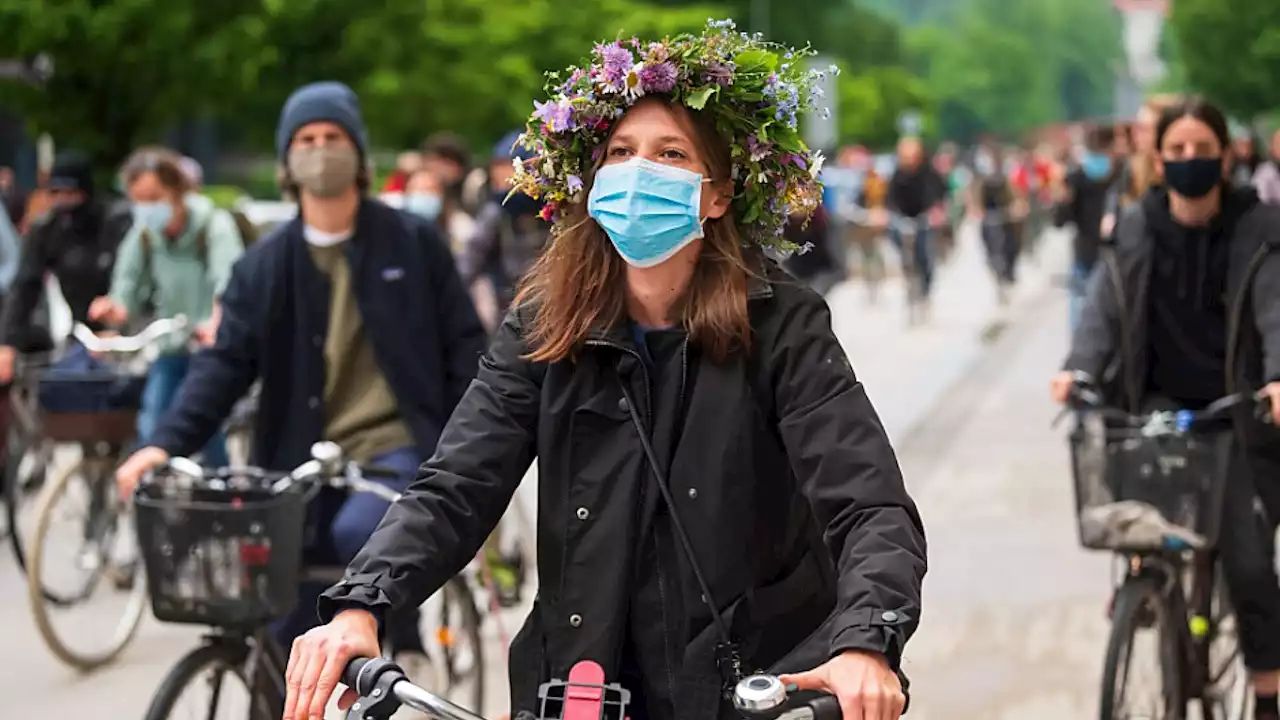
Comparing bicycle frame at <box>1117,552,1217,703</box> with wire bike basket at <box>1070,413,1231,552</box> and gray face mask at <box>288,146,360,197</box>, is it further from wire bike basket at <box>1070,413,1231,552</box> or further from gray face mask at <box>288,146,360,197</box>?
gray face mask at <box>288,146,360,197</box>

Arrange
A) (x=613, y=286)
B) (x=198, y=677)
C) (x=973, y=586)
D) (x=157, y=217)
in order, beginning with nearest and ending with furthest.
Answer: (x=613, y=286)
(x=198, y=677)
(x=157, y=217)
(x=973, y=586)

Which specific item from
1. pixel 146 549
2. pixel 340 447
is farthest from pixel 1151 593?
pixel 146 549

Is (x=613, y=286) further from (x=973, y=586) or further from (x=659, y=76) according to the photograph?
(x=973, y=586)

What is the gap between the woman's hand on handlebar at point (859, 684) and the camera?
303cm

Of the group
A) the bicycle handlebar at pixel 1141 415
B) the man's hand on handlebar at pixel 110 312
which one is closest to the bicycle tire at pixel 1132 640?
the bicycle handlebar at pixel 1141 415

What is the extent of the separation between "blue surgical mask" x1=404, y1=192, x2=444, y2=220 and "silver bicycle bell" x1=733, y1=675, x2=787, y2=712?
9.35 metres

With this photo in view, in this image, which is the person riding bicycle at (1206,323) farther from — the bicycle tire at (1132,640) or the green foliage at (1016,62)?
the green foliage at (1016,62)

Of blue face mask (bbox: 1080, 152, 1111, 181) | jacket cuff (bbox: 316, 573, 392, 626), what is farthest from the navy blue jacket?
blue face mask (bbox: 1080, 152, 1111, 181)

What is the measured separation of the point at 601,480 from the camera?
11.5 feet

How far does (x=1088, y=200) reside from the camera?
16.3 m

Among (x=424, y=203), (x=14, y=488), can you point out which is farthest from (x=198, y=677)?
(x=424, y=203)

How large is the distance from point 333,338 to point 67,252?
491cm

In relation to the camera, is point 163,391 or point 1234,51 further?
point 1234,51

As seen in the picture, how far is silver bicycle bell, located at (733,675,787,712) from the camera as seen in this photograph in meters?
2.79
